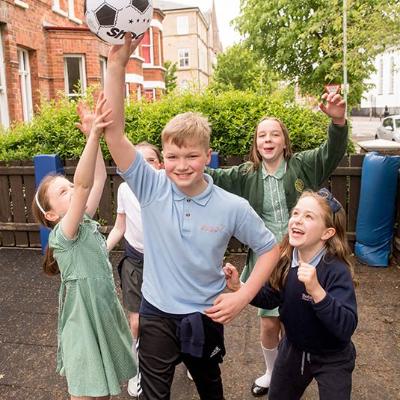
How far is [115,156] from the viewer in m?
1.98

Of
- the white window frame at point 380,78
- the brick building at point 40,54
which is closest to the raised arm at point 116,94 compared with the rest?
the brick building at point 40,54

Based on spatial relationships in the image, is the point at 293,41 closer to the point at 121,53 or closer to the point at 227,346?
the point at 227,346

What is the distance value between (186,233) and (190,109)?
4501 mm

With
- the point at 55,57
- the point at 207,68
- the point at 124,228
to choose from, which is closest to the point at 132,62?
the point at 55,57

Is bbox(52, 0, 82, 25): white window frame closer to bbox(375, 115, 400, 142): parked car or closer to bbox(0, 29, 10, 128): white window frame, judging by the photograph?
bbox(0, 29, 10, 128): white window frame

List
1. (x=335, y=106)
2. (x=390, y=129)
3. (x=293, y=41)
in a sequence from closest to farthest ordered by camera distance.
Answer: (x=335, y=106) < (x=293, y=41) < (x=390, y=129)

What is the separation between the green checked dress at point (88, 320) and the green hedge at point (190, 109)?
3.91m

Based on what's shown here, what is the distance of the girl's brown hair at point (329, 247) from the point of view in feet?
Result: 7.54

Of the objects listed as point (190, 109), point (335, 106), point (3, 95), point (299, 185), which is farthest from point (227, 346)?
point (3, 95)

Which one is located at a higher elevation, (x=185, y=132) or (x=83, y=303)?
A: (x=185, y=132)

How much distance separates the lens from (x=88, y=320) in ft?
7.59

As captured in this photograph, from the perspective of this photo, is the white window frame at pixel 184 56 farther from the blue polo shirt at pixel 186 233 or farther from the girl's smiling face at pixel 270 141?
the blue polo shirt at pixel 186 233

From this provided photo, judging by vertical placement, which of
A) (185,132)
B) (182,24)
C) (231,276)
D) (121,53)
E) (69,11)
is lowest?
(231,276)

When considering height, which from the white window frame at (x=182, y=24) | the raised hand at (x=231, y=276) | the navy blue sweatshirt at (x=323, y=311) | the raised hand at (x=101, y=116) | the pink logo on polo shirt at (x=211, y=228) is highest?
the white window frame at (x=182, y=24)
